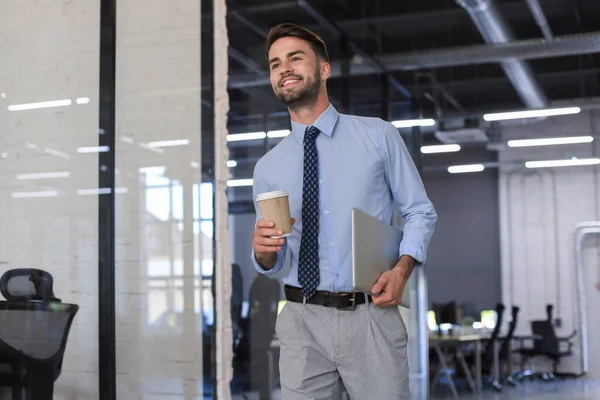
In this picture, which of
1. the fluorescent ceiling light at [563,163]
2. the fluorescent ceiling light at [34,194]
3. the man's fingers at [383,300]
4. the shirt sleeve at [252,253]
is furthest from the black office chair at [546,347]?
the man's fingers at [383,300]

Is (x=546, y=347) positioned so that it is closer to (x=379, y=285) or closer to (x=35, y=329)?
(x=35, y=329)

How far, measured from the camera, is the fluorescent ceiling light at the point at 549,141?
257 inches

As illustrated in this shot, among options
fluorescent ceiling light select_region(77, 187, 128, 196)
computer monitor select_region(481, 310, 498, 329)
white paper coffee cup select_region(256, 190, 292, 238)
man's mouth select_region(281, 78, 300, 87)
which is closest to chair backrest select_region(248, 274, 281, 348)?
fluorescent ceiling light select_region(77, 187, 128, 196)

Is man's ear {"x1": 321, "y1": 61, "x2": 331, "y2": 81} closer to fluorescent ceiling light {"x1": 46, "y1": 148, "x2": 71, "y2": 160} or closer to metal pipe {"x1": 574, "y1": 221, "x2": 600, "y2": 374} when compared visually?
fluorescent ceiling light {"x1": 46, "y1": 148, "x2": 71, "y2": 160}

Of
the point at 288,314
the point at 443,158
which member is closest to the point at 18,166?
A: the point at 288,314

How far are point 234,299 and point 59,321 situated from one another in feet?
5.49

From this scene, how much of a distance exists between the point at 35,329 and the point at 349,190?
6.39ft

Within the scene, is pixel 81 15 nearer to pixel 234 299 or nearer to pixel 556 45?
pixel 234 299

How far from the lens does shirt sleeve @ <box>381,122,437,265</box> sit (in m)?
1.95

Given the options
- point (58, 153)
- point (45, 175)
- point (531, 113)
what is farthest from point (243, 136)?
point (531, 113)

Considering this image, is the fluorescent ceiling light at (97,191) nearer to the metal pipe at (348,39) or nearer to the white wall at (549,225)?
the metal pipe at (348,39)

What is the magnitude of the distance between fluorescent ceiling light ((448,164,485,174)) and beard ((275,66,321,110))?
17.4ft

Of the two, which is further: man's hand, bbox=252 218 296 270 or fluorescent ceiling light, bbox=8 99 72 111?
fluorescent ceiling light, bbox=8 99 72 111

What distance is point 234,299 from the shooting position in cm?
516
